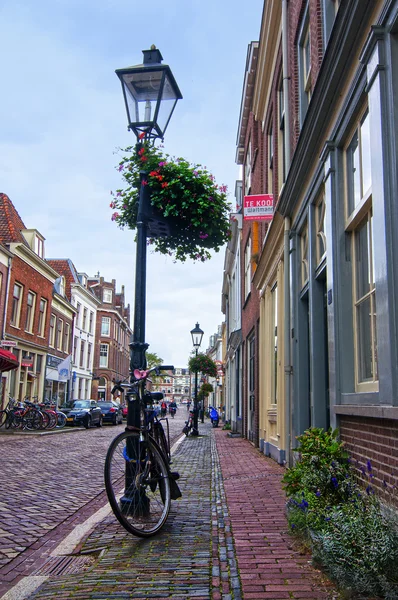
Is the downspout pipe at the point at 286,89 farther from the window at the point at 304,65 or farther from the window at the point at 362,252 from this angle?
the window at the point at 362,252

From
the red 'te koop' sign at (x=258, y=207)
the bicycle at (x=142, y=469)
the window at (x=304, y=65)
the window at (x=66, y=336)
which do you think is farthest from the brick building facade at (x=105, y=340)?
the bicycle at (x=142, y=469)

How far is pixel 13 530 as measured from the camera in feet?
16.4

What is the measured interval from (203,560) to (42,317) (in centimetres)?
2826

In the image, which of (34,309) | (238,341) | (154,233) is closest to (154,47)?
(154,233)

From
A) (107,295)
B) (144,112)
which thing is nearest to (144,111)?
(144,112)

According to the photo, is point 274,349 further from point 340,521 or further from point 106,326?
point 106,326

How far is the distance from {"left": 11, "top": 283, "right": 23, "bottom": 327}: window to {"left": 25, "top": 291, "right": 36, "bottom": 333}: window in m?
1.12

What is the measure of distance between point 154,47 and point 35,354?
25.6 m

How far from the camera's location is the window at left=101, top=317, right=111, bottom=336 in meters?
56.5

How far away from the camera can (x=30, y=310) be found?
28.6 meters

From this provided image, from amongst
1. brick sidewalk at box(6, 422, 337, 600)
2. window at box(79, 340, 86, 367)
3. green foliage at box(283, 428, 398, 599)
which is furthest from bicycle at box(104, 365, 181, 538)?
window at box(79, 340, 86, 367)

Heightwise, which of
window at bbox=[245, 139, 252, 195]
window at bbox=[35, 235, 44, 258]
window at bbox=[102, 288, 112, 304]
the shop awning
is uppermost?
window at bbox=[102, 288, 112, 304]

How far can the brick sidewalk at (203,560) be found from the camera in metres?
3.07

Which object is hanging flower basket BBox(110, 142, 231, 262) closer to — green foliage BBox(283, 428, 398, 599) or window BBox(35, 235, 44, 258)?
green foliage BBox(283, 428, 398, 599)
